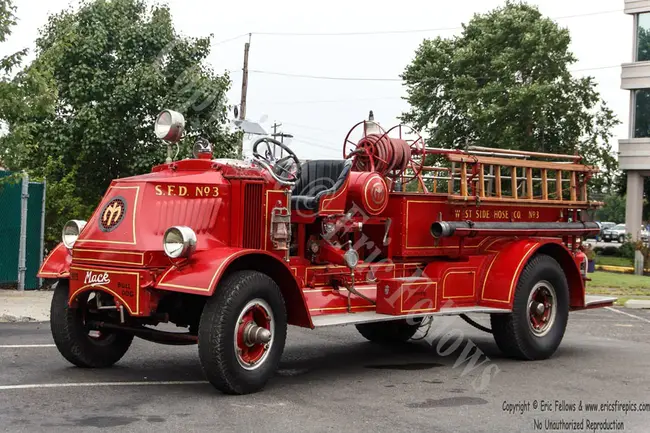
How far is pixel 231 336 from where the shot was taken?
7.25m

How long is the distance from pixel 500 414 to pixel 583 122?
29.6 m

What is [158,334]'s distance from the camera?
779cm

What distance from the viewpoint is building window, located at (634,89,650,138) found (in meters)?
34.9

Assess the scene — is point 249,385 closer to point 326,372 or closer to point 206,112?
point 326,372

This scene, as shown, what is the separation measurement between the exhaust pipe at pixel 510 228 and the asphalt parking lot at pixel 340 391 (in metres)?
1.41

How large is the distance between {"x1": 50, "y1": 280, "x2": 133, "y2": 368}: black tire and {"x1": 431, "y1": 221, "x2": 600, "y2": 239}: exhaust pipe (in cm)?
356

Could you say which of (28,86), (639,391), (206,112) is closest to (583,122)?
(206,112)

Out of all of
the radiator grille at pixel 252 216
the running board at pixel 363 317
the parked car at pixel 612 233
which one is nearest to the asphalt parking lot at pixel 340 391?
the running board at pixel 363 317

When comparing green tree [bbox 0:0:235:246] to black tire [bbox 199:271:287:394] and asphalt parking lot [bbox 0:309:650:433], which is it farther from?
black tire [bbox 199:271:287:394]

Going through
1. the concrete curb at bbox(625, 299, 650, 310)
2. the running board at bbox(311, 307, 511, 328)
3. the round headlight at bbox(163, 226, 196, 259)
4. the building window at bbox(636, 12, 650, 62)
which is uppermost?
the building window at bbox(636, 12, 650, 62)

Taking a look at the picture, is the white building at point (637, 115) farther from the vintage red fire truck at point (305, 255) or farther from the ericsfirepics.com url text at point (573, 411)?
the ericsfirepics.com url text at point (573, 411)

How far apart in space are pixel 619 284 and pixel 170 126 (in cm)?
1710

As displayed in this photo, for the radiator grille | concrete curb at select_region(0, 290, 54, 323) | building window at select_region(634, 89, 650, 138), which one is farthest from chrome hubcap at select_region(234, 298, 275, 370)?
building window at select_region(634, 89, 650, 138)

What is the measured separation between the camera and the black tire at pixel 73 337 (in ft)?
26.9
